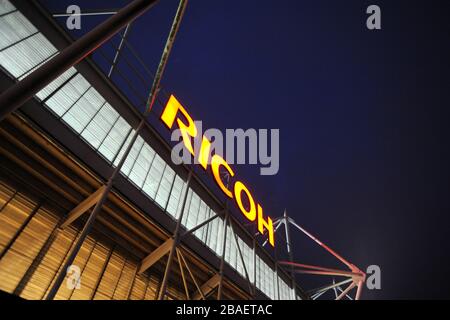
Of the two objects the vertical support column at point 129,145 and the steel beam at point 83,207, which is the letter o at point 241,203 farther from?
the steel beam at point 83,207

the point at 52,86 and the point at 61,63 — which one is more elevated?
the point at 52,86

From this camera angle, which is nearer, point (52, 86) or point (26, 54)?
point (26, 54)

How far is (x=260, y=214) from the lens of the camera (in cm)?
2528

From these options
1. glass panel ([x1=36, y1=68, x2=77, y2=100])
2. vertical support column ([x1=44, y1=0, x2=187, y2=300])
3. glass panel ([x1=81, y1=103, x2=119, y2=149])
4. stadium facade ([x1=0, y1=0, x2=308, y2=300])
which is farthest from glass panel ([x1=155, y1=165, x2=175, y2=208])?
glass panel ([x1=36, y1=68, x2=77, y2=100])

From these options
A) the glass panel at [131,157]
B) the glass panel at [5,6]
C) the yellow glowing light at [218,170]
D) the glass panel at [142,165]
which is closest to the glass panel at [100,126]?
the glass panel at [131,157]

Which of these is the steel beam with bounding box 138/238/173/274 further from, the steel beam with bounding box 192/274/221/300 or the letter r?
the letter r

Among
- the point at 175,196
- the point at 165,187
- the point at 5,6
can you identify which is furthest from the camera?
the point at 175,196

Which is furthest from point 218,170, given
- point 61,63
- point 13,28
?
point 61,63

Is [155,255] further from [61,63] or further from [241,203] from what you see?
[61,63]

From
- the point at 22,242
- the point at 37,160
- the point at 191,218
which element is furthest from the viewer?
the point at 191,218
